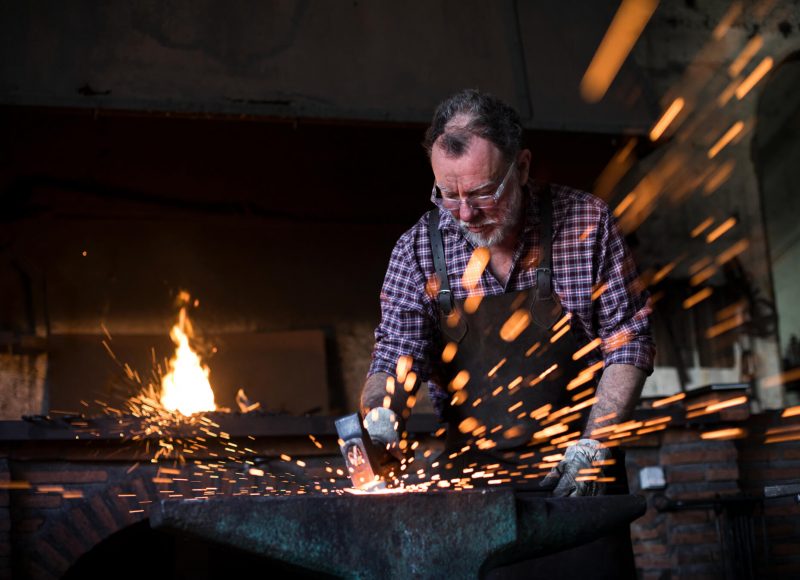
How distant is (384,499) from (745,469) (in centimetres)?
305

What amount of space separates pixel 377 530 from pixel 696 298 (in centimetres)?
464

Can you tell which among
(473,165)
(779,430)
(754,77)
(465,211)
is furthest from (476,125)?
(754,77)

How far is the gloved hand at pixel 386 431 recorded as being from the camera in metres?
2.40

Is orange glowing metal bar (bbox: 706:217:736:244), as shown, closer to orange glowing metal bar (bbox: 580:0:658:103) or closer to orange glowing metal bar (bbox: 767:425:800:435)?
orange glowing metal bar (bbox: 580:0:658:103)

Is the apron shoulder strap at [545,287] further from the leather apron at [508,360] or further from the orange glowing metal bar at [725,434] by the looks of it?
the orange glowing metal bar at [725,434]

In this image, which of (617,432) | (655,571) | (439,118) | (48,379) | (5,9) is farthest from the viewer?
(48,379)

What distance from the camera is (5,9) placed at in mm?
4637

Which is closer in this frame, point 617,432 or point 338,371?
point 617,432

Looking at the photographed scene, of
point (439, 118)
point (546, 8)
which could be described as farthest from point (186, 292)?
point (439, 118)

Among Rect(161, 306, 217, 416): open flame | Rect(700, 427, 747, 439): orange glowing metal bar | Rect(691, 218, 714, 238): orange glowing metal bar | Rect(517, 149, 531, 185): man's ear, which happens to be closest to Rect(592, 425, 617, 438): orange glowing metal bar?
Rect(517, 149, 531, 185): man's ear

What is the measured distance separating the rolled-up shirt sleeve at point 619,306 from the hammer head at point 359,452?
27.0 inches

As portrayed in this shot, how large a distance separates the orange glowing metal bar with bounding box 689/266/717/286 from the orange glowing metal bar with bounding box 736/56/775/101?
1109 millimetres

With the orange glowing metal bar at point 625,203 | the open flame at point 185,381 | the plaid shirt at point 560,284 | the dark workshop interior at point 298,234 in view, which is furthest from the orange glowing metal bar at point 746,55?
the plaid shirt at point 560,284

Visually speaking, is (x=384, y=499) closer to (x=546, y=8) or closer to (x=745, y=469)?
(x=745, y=469)
